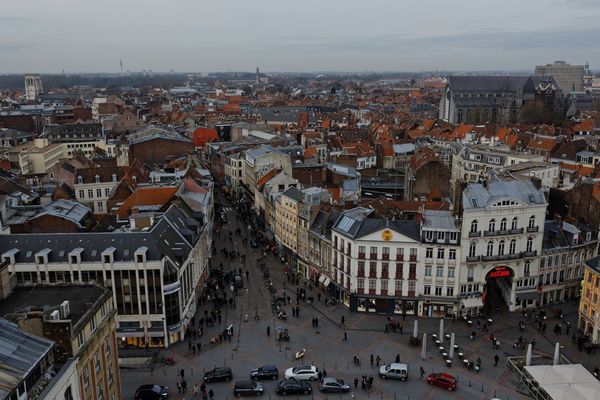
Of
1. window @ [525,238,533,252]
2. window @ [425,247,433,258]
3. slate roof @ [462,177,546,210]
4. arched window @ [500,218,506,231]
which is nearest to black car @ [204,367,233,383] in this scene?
window @ [425,247,433,258]

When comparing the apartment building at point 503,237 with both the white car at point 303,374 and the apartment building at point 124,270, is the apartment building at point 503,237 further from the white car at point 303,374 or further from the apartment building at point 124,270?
the apartment building at point 124,270

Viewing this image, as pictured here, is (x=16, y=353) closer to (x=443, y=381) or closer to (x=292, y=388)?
(x=292, y=388)

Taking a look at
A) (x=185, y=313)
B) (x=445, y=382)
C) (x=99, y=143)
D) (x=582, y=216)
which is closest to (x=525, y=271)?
(x=582, y=216)

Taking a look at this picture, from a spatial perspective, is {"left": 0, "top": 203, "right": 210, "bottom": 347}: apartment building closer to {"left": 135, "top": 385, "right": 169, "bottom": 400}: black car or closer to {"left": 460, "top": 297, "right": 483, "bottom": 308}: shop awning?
{"left": 135, "top": 385, "right": 169, "bottom": 400}: black car

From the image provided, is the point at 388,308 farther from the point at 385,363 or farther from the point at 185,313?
the point at 185,313

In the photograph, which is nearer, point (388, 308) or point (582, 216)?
point (388, 308)

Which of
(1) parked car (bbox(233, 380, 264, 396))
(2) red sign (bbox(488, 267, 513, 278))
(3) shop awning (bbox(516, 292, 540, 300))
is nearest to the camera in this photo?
(1) parked car (bbox(233, 380, 264, 396))
